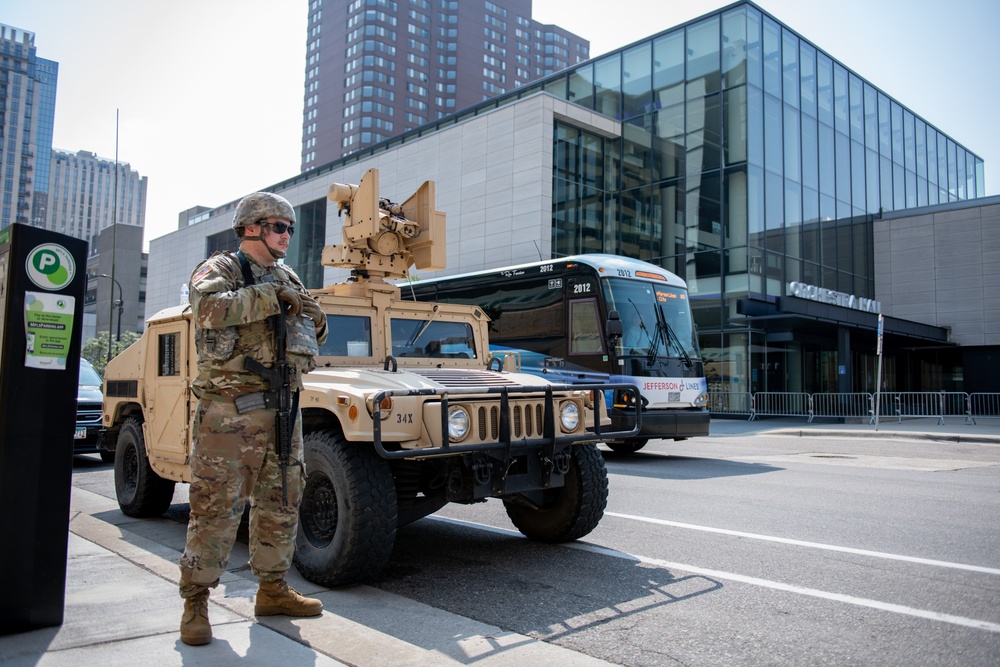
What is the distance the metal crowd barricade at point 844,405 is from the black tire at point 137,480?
20.0 metres

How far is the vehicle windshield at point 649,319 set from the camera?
1248cm

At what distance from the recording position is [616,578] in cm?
480

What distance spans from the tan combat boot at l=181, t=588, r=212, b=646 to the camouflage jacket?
3.15ft

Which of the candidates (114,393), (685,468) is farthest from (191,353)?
A: (685,468)

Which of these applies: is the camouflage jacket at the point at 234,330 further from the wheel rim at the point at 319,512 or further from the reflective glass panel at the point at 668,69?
the reflective glass panel at the point at 668,69

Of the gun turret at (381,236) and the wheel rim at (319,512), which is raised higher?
the gun turret at (381,236)

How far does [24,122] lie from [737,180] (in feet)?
115

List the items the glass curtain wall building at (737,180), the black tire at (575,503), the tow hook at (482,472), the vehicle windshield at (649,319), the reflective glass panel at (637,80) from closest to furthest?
the tow hook at (482,472) < the black tire at (575,503) < the vehicle windshield at (649,319) < the glass curtain wall building at (737,180) < the reflective glass panel at (637,80)

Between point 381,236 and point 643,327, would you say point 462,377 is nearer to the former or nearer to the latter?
point 381,236

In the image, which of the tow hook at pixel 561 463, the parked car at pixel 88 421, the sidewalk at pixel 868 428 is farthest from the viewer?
the sidewalk at pixel 868 428

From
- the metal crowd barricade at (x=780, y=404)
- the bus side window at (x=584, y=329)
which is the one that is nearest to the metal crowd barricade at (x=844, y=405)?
the metal crowd barricade at (x=780, y=404)

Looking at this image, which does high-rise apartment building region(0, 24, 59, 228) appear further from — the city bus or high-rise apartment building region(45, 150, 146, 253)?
the city bus

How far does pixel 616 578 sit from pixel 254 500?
91.6 inches

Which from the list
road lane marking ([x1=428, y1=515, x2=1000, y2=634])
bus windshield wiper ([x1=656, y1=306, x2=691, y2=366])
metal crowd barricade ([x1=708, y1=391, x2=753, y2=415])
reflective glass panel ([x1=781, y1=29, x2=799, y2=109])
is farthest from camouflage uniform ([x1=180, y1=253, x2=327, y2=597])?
reflective glass panel ([x1=781, y1=29, x2=799, y2=109])
